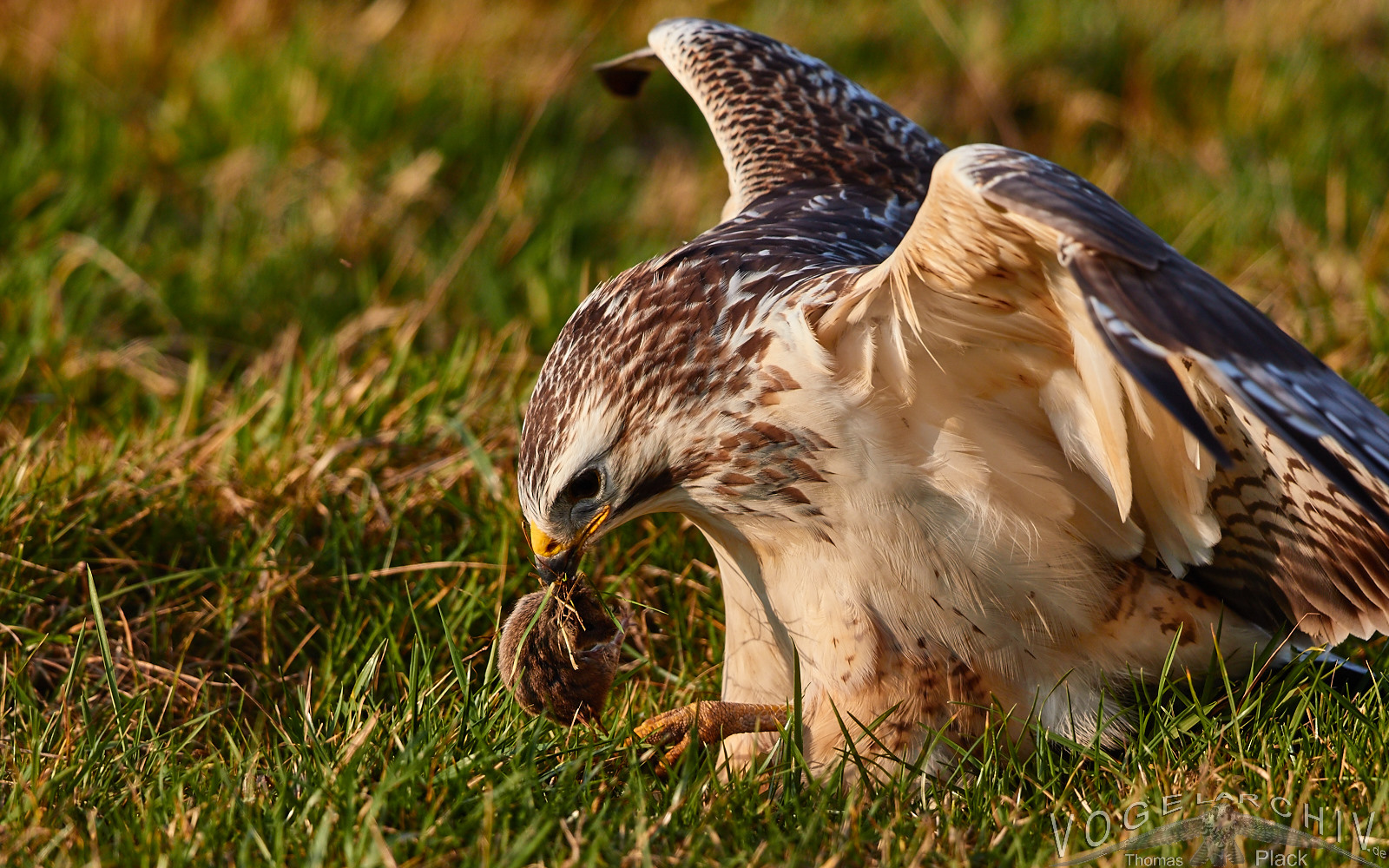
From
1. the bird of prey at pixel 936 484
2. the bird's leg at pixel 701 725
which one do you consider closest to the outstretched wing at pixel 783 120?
the bird of prey at pixel 936 484

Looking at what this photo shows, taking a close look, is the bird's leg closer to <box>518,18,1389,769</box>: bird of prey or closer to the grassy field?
<box>518,18,1389,769</box>: bird of prey

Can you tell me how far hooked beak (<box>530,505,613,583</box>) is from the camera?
3039 mm

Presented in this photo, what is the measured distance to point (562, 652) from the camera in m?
3.15

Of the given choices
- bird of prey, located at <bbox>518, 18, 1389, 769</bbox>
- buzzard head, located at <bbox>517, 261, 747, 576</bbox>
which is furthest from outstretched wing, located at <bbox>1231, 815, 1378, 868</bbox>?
buzzard head, located at <bbox>517, 261, 747, 576</bbox>

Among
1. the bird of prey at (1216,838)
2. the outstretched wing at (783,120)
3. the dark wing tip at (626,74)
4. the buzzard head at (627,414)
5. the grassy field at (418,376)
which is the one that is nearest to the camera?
the bird of prey at (1216,838)

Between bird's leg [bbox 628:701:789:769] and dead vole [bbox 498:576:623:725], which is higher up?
dead vole [bbox 498:576:623:725]

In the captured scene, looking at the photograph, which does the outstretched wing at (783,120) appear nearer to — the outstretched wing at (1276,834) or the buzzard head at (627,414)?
the buzzard head at (627,414)

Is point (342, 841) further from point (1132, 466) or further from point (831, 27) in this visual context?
point (831, 27)

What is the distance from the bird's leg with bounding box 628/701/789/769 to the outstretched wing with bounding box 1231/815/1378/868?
985 mm

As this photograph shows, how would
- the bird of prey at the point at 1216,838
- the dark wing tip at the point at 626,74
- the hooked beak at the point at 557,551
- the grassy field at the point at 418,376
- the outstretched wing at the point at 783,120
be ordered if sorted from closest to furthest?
the bird of prey at the point at 1216,838 → the grassy field at the point at 418,376 → the hooked beak at the point at 557,551 → the outstretched wing at the point at 783,120 → the dark wing tip at the point at 626,74

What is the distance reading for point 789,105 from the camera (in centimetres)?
448

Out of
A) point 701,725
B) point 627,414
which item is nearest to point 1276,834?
point 701,725

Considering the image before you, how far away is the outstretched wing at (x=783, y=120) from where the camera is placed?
425 centimetres

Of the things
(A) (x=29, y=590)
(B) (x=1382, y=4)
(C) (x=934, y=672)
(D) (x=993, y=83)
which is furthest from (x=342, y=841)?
(B) (x=1382, y=4)
